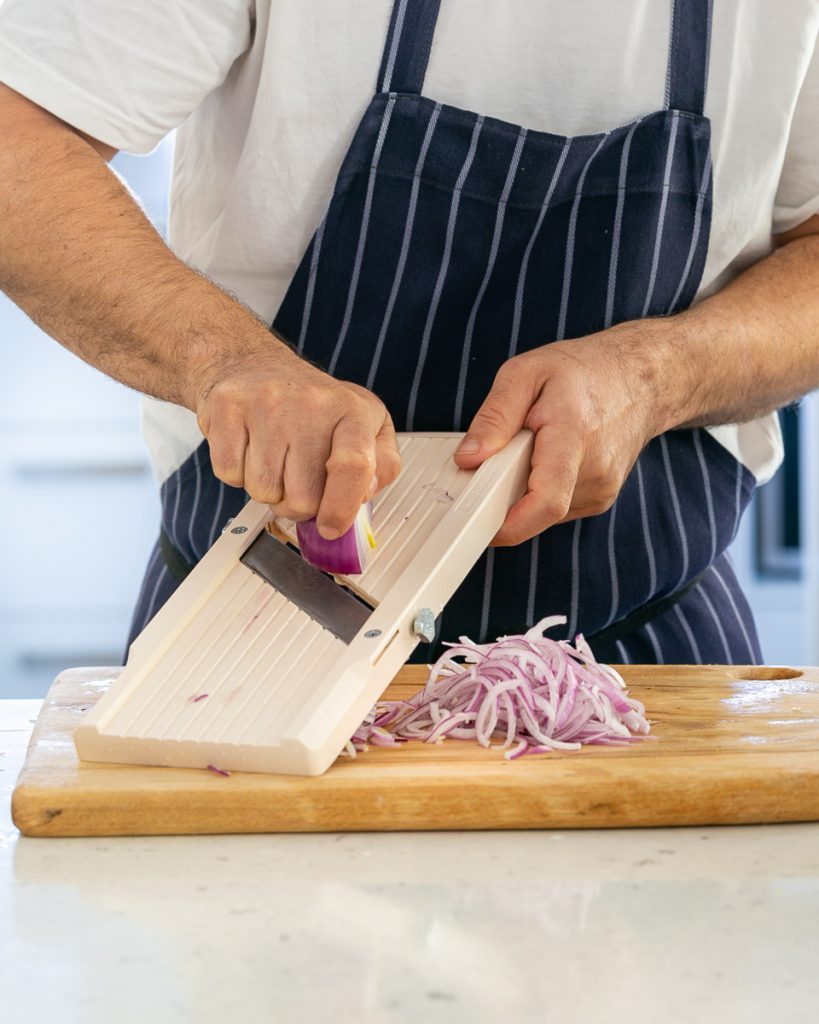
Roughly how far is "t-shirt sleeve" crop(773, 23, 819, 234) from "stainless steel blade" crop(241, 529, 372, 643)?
2.24 feet

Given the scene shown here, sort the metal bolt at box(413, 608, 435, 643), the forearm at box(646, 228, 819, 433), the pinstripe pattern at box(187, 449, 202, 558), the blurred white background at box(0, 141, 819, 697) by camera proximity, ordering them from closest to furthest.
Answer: the metal bolt at box(413, 608, 435, 643), the forearm at box(646, 228, 819, 433), the pinstripe pattern at box(187, 449, 202, 558), the blurred white background at box(0, 141, 819, 697)

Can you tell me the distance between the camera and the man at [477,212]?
3.90 feet

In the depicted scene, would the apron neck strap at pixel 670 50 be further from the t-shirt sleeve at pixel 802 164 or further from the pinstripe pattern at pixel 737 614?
the pinstripe pattern at pixel 737 614

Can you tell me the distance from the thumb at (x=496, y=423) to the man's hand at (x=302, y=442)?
0.08m

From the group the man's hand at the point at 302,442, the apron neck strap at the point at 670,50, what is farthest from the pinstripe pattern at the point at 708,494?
the man's hand at the point at 302,442

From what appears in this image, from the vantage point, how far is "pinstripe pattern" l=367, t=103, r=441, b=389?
124cm

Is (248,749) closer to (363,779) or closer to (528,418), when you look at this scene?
(363,779)

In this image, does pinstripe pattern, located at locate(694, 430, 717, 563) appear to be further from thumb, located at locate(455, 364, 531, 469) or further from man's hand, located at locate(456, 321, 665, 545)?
thumb, located at locate(455, 364, 531, 469)

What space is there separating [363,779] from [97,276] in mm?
534

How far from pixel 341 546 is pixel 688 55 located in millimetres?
621

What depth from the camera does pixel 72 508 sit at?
3080 millimetres

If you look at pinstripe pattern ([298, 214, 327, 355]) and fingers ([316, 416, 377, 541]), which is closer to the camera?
fingers ([316, 416, 377, 541])

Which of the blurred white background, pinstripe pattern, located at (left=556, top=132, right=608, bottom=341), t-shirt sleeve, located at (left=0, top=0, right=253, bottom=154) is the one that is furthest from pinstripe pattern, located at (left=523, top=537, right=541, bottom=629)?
the blurred white background

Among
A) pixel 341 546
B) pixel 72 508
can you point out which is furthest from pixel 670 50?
pixel 72 508
